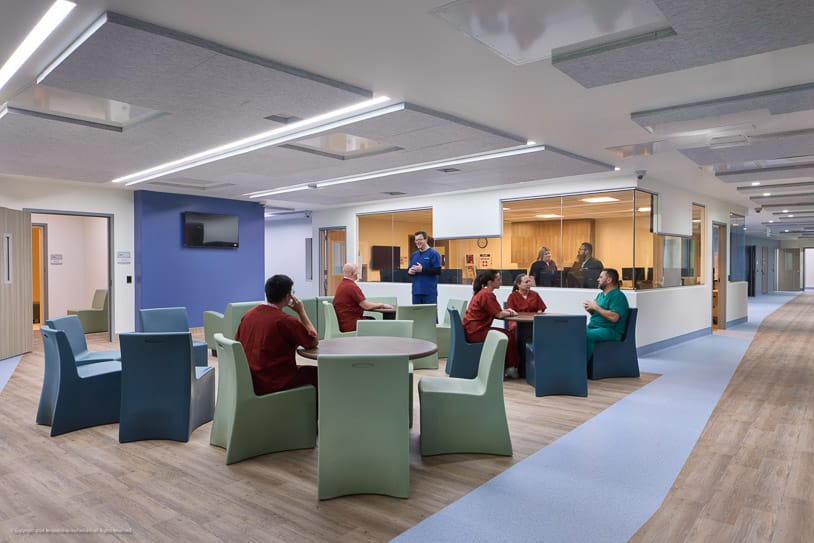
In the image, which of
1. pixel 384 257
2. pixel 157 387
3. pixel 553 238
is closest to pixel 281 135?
pixel 157 387

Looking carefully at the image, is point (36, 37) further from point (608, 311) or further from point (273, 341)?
point (608, 311)

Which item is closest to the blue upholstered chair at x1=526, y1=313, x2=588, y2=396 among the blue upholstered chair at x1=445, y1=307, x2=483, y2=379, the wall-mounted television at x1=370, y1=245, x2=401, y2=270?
the blue upholstered chair at x1=445, y1=307, x2=483, y2=379

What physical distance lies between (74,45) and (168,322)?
126 inches

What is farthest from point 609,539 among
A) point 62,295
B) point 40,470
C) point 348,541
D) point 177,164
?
point 62,295

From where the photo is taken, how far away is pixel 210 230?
10.7m

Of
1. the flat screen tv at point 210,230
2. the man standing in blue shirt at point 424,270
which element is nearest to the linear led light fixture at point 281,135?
the flat screen tv at point 210,230

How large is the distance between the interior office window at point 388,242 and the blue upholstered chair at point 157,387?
24.0 ft

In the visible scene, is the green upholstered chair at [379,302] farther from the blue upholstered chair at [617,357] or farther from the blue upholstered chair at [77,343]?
the blue upholstered chair at [77,343]

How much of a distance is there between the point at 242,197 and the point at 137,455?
7628 mm

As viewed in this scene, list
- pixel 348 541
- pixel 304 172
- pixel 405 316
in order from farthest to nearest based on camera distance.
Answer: pixel 304 172
pixel 405 316
pixel 348 541

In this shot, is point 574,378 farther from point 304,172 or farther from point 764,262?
point 764,262

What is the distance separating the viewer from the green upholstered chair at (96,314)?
34.5 ft

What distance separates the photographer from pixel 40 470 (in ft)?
11.7

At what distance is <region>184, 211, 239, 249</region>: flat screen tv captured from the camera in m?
10.4
